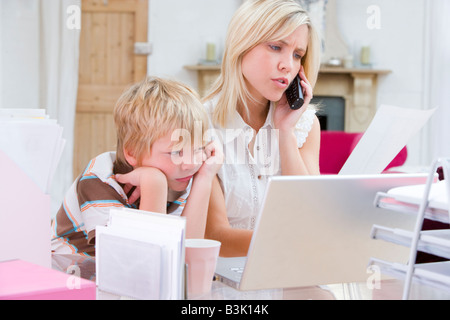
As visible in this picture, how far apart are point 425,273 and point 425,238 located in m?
0.04

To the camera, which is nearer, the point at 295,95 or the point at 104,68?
the point at 295,95

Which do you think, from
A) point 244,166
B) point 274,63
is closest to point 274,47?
point 274,63

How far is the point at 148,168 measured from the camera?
1035 mm

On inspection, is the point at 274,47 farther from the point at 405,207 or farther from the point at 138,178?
the point at 405,207

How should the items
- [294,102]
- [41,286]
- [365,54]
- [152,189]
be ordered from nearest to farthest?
[41,286]
[152,189]
[294,102]
[365,54]

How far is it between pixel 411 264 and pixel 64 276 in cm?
40

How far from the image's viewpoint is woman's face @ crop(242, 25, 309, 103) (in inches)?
47.8

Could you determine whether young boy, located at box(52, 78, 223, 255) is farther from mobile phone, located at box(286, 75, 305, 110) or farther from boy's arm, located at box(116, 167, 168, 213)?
mobile phone, located at box(286, 75, 305, 110)

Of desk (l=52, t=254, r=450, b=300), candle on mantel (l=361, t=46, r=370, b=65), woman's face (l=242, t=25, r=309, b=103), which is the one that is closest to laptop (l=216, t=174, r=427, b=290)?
desk (l=52, t=254, r=450, b=300)

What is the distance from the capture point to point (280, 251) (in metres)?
0.72

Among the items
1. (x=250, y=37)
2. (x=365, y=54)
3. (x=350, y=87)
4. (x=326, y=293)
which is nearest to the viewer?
(x=326, y=293)

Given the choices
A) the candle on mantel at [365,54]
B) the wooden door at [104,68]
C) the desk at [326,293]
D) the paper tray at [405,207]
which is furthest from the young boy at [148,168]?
the candle on mantel at [365,54]

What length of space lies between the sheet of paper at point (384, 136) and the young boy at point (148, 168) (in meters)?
0.26

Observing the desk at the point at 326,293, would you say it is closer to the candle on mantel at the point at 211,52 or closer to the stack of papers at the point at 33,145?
the stack of papers at the point at 33,145
